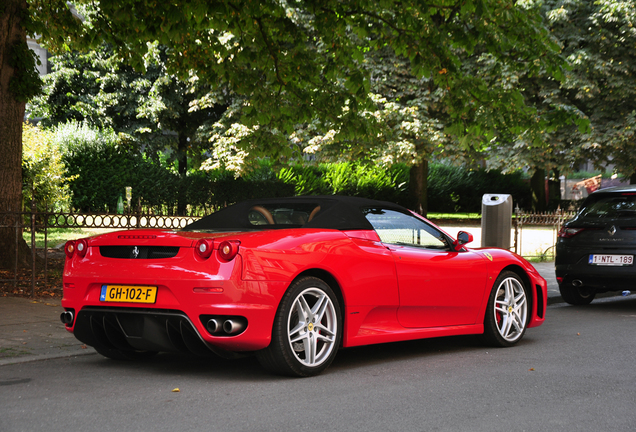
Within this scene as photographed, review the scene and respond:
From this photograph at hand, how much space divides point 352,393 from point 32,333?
144 inches

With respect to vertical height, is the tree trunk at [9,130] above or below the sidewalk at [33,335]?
above

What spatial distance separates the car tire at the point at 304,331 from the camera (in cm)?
540

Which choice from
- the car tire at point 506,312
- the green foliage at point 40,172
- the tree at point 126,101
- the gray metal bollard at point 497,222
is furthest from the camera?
the tree at point 126,101

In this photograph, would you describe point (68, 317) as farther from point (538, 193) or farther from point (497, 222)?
point (538, 193)

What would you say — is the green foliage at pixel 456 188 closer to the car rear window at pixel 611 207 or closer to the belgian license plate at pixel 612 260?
the car rear window at pixel 611 207

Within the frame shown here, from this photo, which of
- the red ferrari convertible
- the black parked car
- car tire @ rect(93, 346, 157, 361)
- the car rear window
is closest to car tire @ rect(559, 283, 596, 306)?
the black parked car

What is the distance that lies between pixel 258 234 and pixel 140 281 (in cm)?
90

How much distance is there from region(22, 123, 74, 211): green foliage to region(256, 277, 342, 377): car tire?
61.9 ft

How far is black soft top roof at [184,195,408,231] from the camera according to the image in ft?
20.1

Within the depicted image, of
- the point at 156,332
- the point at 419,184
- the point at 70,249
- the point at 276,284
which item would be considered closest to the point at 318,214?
the point at 276,284

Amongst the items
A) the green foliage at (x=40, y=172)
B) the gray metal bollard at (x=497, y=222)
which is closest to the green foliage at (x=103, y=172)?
the green foliage at (x=40, y=172)

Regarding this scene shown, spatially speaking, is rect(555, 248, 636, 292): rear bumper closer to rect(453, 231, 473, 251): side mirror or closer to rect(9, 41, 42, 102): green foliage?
rect(453, 231, 473, 251): side mirror

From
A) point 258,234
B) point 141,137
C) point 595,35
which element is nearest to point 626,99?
point 595,35

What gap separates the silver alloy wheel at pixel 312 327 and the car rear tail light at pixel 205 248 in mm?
710
